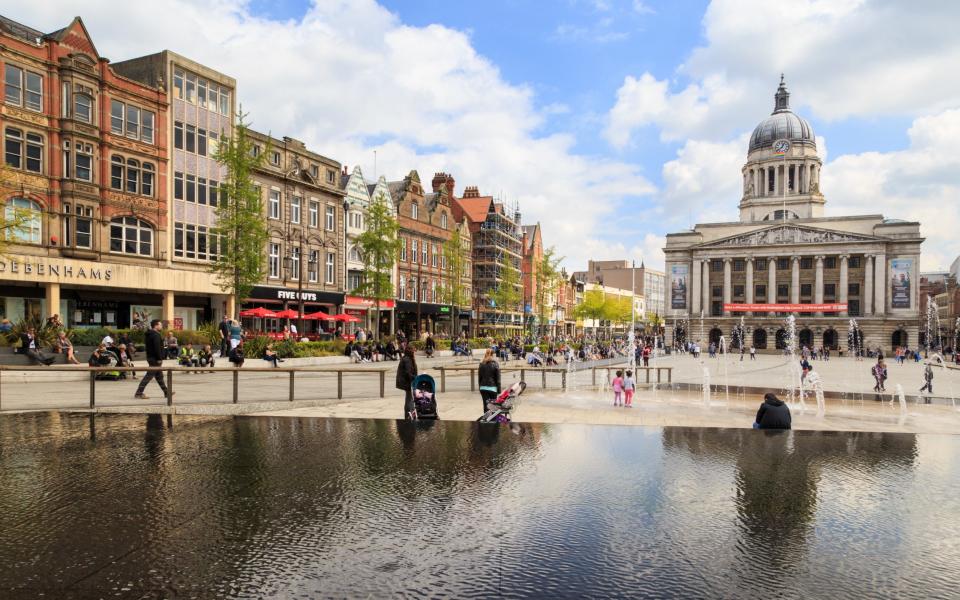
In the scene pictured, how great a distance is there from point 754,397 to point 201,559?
1917 centimetres

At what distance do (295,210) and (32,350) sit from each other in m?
27.8

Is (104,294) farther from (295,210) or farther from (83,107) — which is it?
(295,210)

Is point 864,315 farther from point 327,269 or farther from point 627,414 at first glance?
point 627,414

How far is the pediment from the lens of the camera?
94.3 meters

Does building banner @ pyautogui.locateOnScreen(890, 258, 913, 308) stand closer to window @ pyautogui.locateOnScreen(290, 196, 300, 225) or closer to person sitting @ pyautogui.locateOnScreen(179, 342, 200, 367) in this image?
window @ pyautogui.locateOnScreen(290, 196, 300, 225)

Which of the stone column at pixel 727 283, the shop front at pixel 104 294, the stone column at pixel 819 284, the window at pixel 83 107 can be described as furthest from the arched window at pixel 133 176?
the stone column at pixel 819 284

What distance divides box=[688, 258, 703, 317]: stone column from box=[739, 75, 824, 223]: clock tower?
67.7 ft

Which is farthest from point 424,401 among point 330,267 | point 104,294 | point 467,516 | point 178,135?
point 330,267

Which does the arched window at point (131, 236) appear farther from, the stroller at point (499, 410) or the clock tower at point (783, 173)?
the clock tower at point (783, 173)

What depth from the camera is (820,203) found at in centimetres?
11550

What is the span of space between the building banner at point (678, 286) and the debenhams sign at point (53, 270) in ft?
287

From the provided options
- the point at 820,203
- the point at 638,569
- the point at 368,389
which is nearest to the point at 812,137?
the point at 820,203

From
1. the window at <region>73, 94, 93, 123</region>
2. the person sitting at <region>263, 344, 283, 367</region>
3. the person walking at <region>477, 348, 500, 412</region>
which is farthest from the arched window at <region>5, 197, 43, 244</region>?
the person walking at <region>477, 348, 500, 412</region>

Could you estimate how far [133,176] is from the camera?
35719 mm
